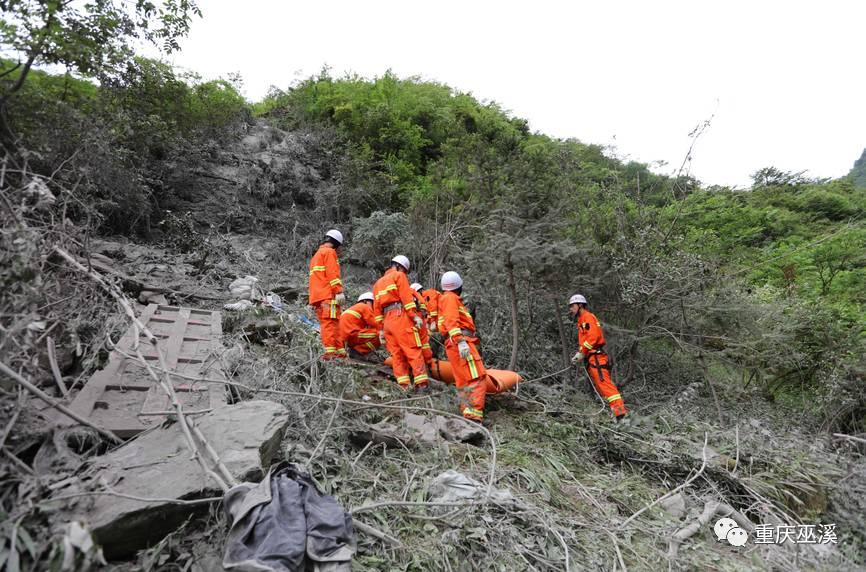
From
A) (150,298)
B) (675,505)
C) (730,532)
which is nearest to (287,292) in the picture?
(150,298)

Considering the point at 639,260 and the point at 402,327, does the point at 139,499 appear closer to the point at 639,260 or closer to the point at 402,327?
the point at 402,327

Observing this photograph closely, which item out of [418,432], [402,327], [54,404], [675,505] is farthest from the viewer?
[402,327]

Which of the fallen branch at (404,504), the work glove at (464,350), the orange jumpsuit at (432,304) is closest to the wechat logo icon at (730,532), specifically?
the fallen branch at (404,504)

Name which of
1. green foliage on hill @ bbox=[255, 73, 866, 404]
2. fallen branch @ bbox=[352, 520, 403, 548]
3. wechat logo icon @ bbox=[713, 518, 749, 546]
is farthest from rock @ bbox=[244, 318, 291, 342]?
wechat logo icon @ bbox=[713, 518, 749, 546]

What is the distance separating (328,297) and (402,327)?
1.18 meters

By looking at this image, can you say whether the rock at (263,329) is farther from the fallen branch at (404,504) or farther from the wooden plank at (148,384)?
the fallen branch at (404,504)

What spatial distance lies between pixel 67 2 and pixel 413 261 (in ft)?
23.6

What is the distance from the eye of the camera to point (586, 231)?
704 centimetres

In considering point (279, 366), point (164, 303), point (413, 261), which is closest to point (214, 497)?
point (279, 366)

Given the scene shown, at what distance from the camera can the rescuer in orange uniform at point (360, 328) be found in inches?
262

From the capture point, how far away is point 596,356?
6.53 meters

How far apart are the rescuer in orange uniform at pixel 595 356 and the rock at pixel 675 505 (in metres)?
2.12

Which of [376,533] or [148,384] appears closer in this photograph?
[376,533]

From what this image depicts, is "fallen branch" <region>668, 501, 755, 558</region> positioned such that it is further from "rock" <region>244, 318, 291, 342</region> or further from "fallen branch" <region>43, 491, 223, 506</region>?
"rock" <region>244, 318, 291, 342</region>
